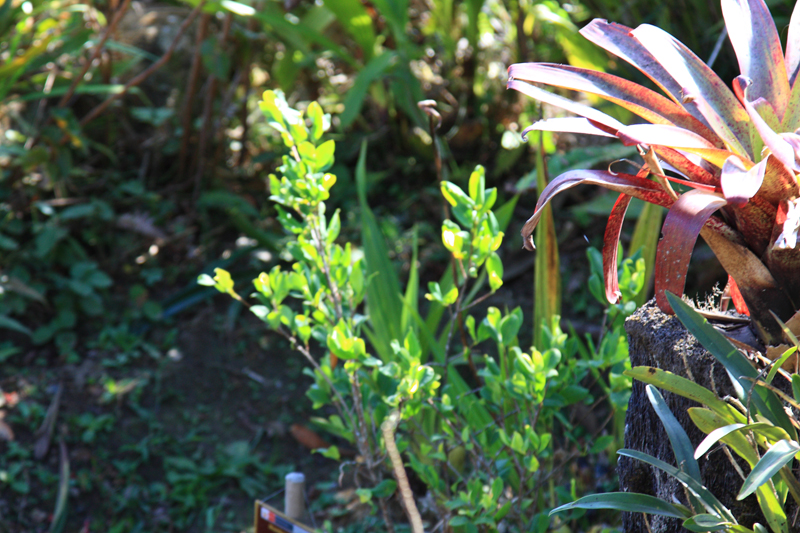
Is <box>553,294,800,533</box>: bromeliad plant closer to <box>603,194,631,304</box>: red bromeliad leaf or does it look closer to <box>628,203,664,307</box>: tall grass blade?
<box>603,194,631,304</box>: red bromeliad leaf

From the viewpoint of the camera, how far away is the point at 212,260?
8.49 feet

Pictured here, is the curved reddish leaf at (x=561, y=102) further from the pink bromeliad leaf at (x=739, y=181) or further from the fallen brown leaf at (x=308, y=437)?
the fallen brown leaf at (x=308, y=437)

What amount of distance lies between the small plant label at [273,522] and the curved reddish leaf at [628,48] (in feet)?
2.81

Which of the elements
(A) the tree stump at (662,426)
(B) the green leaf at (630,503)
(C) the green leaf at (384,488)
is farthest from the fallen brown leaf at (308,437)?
(B) the green leaf at (630,503)

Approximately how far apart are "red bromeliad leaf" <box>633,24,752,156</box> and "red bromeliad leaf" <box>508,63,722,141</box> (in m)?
0.02

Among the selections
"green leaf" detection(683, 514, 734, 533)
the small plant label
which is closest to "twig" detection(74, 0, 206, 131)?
the small plant label

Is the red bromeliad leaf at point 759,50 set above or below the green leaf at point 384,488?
above

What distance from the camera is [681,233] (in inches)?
22.7

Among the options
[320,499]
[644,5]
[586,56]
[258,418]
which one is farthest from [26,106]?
[644,5]

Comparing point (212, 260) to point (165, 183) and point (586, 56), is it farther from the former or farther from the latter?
point (586, 56)

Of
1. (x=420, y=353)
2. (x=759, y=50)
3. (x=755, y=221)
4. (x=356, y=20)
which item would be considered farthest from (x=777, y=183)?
(x=356, y=20)

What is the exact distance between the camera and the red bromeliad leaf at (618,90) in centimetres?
69

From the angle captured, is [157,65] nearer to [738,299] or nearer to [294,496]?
[294,496]

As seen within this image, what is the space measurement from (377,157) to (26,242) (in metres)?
1.58
